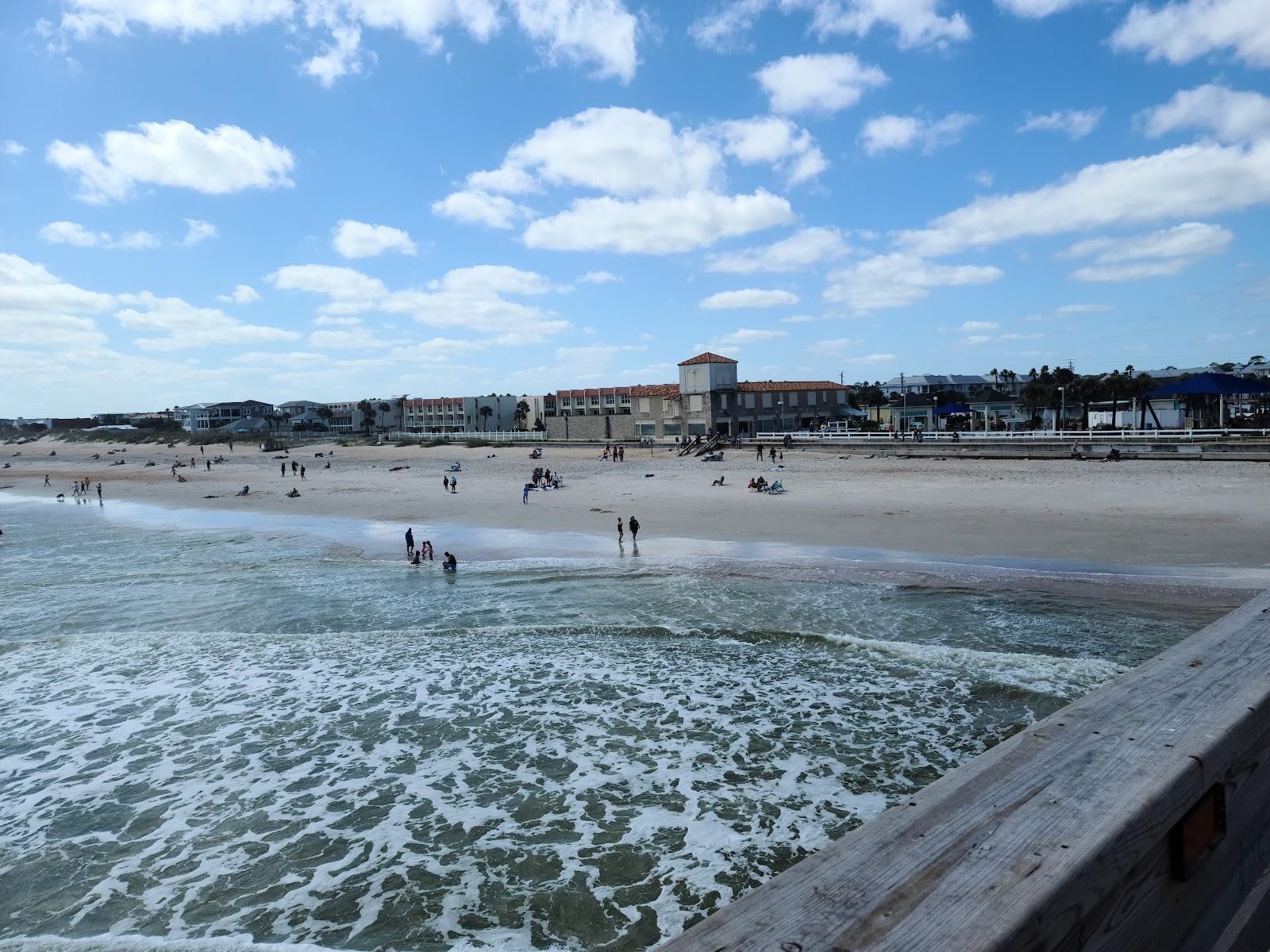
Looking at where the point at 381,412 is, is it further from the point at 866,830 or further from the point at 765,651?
the point at 866,830

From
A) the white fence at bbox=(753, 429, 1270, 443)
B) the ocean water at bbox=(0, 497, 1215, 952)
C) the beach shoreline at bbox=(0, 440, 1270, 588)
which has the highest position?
the white fence at bbox=(753, 429, 1270, 443)

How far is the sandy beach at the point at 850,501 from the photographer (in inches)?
983

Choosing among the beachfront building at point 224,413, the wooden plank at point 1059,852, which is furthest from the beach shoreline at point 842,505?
the beachfront building at point 224,413

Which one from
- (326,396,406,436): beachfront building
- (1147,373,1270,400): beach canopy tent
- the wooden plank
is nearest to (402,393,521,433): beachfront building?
(326,396,406,436): beachfront building

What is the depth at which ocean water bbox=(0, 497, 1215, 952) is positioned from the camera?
775 cm

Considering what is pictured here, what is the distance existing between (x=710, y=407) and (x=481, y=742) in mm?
66397

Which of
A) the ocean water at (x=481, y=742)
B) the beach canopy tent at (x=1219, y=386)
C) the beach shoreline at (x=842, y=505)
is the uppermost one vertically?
the beach canopy tent at (x=1219, y=386)

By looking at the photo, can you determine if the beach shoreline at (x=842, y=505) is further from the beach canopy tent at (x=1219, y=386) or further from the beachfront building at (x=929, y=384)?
the beachfront building at (x=929, y=384)

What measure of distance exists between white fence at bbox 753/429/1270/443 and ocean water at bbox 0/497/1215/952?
3527 cm

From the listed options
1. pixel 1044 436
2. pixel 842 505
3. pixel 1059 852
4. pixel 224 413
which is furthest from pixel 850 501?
pixel 224 413

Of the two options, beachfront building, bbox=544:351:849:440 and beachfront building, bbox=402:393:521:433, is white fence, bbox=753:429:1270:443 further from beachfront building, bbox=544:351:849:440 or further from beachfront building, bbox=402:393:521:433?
beachfront building, bbox=402:393:521:433

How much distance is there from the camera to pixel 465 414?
12381 centimetres

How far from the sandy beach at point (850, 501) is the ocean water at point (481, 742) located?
25.1 ft

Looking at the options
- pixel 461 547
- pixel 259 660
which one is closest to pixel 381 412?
pixel 461 547
